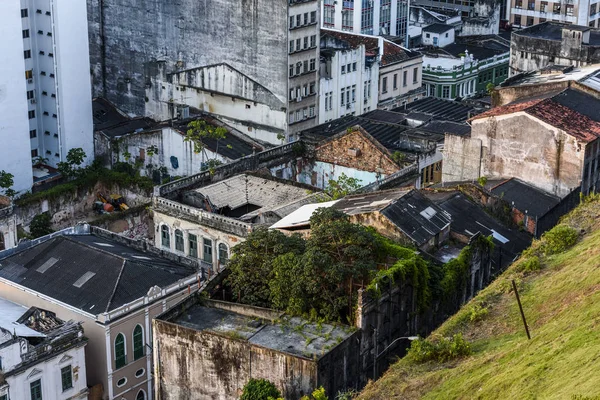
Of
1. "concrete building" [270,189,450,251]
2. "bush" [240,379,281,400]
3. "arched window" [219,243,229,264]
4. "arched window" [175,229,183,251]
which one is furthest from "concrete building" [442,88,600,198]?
"bush" [240,379,281,400]

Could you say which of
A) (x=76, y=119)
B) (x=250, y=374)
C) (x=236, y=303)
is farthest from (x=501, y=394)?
(x=76, y=119)

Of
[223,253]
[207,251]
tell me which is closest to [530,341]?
[223,253]

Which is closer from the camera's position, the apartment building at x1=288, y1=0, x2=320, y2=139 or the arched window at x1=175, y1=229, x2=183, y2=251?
the arched window at x1=175, y1=229, x2=183, y2=251

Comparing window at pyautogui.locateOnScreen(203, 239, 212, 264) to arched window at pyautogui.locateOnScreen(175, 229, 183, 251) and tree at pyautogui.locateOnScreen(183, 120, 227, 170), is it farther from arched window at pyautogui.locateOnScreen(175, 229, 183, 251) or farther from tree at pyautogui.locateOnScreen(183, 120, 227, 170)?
tree at pyautogui.locateOnScreen(183, 120, 227, 170)

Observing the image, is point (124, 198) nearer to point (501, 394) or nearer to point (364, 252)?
point (364, 252)

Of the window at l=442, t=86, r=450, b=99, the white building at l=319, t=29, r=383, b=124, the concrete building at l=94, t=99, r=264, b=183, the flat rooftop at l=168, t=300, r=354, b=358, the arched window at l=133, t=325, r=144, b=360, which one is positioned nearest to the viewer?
the flat rooftop at l=168, t=300, r=354, b=358

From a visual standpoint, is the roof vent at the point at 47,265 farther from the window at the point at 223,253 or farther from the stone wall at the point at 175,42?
the stone wall at the point at 175,42

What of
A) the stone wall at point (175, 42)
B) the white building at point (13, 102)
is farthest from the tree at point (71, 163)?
the stone wall at point (175, 42)

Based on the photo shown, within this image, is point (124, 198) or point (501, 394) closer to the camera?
point (501, 394)
